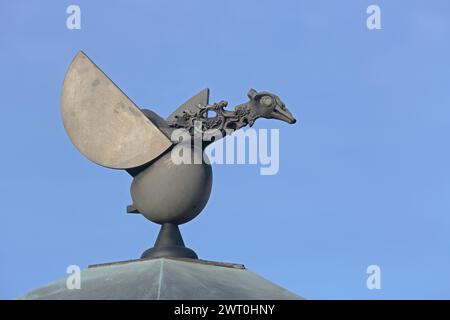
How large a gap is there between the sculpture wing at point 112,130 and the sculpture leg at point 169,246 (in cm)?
121

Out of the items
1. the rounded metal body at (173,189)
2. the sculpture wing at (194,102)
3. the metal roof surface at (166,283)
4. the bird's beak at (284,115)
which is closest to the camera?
the metal roof surface at (166,283)

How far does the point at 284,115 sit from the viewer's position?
1950 cm

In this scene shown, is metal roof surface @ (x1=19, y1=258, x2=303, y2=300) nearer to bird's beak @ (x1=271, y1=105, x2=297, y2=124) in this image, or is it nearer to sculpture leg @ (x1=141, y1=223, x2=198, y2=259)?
sculpture leg @ (x1=141, y1=223, x2=198, y2=259)

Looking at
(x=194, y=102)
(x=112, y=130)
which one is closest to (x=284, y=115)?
(x=194, y=102)

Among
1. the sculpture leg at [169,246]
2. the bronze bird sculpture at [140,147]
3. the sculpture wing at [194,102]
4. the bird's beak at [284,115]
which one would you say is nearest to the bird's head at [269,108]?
the bird's beak at [284,115]

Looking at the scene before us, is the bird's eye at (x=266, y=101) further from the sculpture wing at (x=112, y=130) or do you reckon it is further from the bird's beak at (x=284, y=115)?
the sculpture wing at (x=112, y=130)

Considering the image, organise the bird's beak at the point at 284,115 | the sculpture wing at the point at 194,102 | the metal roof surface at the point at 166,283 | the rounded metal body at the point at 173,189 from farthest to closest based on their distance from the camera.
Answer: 1. the sculpture wing at the point at 194,102
2. the bird's beak at the point at 284,115
3. the rounded metal body at the point at 173,189
4. the metal roof surface at the point at 166,283

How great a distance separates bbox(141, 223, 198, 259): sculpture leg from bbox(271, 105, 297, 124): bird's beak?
2.48 m

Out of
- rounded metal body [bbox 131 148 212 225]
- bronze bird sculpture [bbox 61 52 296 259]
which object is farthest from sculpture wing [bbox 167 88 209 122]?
rounded metal body [bbox 131 148 212 225]

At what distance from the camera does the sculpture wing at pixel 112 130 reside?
18969mm
